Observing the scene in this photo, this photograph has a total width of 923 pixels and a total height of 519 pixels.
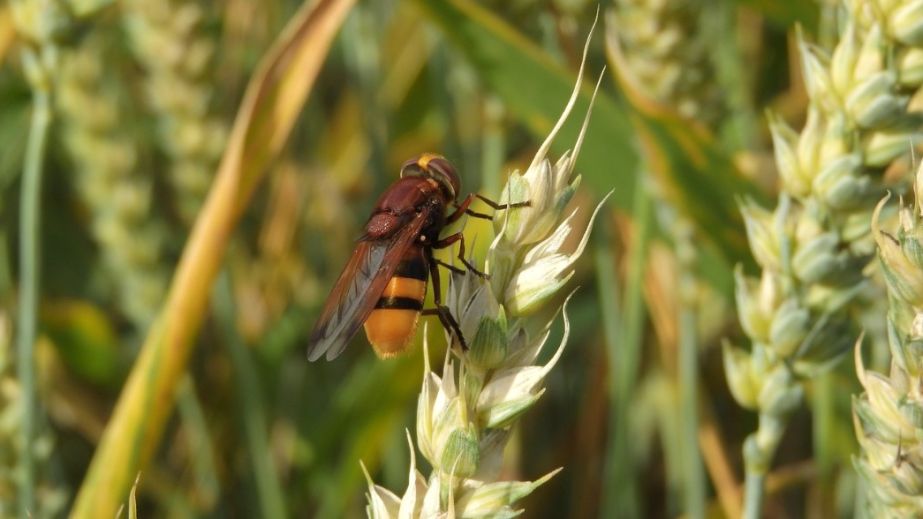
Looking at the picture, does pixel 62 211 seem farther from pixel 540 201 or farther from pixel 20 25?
pixel 540 201

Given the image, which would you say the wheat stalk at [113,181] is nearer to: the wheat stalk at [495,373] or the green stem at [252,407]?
the green stem at [252,407]

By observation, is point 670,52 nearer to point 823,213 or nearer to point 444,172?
point 444,172

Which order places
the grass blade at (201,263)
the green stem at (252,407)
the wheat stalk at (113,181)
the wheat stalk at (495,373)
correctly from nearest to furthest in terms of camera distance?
the wheat stalk at (495,373) → the grass blade at (201,263) → the green stem at (252,407) → the wheat stalk at (113,181)

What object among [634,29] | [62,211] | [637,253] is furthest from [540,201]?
[62,211]

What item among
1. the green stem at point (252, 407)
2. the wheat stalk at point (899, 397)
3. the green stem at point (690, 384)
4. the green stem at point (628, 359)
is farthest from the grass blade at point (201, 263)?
the wheat stalk at point (899, 397)


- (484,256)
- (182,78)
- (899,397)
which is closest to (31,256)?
(484,256)

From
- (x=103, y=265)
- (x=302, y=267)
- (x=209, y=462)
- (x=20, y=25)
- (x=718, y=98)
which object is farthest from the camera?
(x=103, y=265)

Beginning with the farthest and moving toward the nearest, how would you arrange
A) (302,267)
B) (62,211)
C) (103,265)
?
(62,211), (103,265), (302,267)
